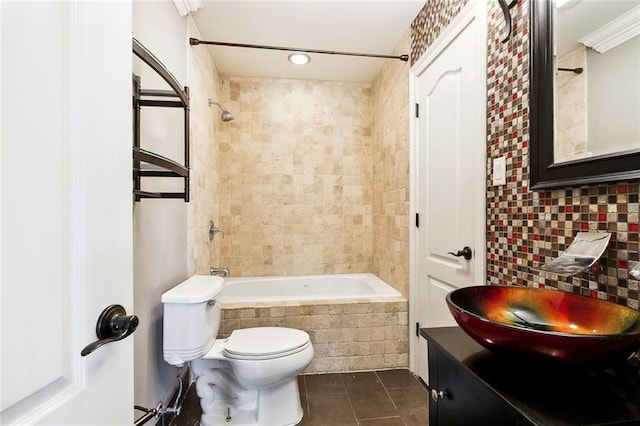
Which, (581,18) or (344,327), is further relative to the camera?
(344,327)

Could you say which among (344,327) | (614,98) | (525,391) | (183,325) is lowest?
(344,327)

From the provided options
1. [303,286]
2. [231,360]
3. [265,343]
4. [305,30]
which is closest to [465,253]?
[265,343]

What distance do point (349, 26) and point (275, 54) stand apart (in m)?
0.74

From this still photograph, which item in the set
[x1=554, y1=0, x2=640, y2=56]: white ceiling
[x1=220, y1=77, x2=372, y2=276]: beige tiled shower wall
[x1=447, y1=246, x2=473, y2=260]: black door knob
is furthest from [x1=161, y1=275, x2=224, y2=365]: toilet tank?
[x1=554, y1=0, x2=640, y2=56]: white ceiling

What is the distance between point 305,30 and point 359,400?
264 cm

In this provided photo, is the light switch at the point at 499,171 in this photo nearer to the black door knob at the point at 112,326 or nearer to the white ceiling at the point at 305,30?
the white ceiling at the point at 305,30

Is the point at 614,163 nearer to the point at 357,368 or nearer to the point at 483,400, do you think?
the point at 483,400

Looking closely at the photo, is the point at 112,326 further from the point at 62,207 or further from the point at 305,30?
the point at 305,30

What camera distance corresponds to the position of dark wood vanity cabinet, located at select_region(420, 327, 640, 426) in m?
0.60

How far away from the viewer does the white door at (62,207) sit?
411mm

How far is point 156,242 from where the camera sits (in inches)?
64.7

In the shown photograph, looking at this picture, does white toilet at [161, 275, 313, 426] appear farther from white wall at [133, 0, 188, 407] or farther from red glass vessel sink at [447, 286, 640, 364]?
red glass vessel sink at [447, 286, 640, 364]

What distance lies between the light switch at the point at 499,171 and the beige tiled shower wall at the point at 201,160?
1.85 meters

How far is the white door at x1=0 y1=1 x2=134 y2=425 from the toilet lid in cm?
104
